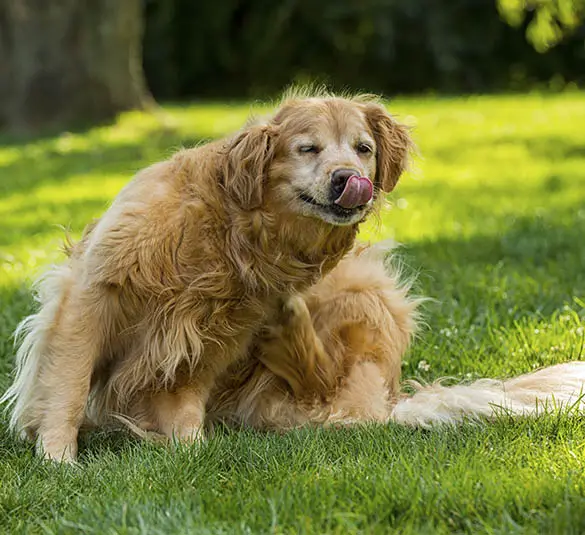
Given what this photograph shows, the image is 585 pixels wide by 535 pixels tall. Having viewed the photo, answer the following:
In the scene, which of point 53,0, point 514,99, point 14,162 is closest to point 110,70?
point 53,0

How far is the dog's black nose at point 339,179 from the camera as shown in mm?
3861

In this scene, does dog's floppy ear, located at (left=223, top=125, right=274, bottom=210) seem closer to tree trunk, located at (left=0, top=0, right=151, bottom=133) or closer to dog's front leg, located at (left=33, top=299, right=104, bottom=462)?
dog's front leg, located at (left=33, top=299, right=104, bottom=462)

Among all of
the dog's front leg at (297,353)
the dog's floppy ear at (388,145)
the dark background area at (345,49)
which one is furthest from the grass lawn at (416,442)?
the dark background area at (345,49)

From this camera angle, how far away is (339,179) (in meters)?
3.86

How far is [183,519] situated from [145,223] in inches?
52.2

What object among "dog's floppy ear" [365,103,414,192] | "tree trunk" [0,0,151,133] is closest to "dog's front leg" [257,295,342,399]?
"dog's floppy ear" [365,103,414,192]

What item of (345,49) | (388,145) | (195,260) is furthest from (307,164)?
(345,49)

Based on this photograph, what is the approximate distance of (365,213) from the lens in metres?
4.01

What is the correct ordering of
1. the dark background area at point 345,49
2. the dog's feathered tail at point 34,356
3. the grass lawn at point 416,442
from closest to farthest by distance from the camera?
1. the grass lawn at point 416,442
2. the dog's feathered tail at point 34,356
3. the dark background area at point 345,49

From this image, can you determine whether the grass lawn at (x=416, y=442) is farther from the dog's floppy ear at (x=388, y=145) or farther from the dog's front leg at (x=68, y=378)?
the dog's floppy ear at (x=388, y=145)

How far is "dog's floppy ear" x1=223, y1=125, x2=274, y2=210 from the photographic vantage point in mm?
3959

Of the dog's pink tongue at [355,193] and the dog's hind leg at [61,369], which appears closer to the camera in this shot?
the dog's pink tongue at [355,193]

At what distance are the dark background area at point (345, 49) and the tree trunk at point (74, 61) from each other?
849 centimetres

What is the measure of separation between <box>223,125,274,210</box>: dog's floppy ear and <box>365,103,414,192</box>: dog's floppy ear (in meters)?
0.50
